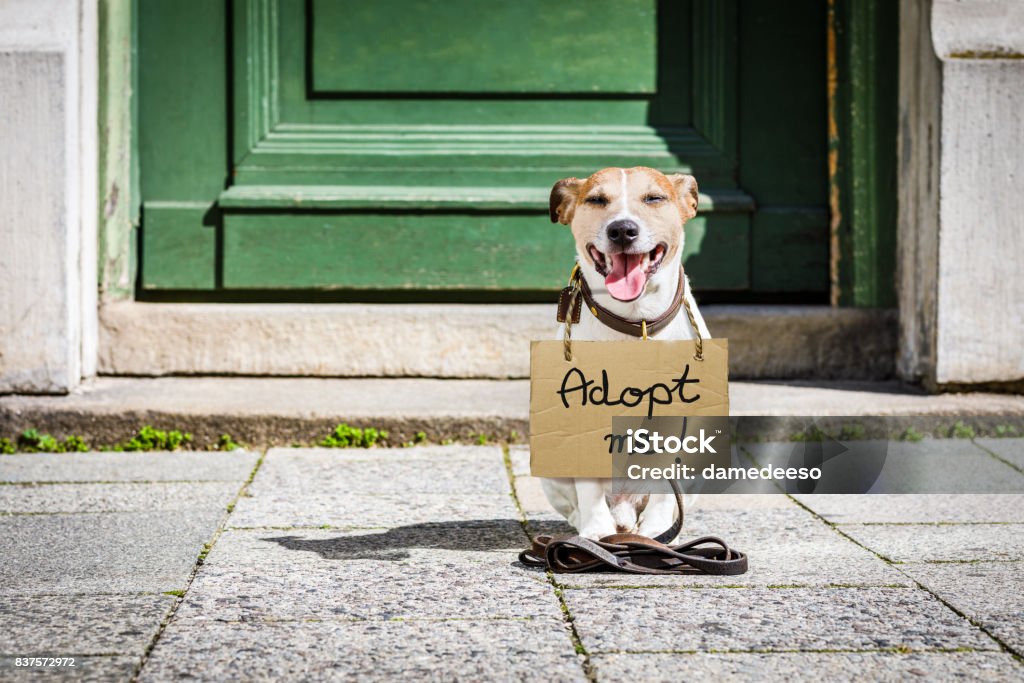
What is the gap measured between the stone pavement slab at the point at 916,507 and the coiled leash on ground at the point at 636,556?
0.69 meters

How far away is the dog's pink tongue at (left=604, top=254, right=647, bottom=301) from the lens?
262 cm

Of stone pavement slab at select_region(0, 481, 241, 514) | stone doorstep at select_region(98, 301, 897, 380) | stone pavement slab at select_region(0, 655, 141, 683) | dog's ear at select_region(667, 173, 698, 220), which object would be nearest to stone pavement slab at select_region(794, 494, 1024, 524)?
dog's ear at select_region(667, 173, 698, 220)

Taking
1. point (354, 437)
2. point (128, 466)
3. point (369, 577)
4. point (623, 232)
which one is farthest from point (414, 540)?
point (128, 466)

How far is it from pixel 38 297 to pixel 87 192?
47cm

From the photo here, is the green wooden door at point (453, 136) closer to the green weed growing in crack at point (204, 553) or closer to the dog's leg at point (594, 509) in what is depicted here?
the green weed growing in crack at point (204, 553)

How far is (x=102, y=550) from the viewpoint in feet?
9.59

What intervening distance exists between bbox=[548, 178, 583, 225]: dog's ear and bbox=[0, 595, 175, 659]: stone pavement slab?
1236 mm

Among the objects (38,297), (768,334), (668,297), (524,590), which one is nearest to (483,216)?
(768,334)

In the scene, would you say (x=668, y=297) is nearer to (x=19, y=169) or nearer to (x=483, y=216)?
(x=483, y=216)

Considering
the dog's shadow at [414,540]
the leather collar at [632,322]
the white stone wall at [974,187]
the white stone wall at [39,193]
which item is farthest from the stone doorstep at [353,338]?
the leather collar at [632,322]

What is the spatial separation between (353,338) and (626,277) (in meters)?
2.36

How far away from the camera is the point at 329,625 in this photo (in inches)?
91.4

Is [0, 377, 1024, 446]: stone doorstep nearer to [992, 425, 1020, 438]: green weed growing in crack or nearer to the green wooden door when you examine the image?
[992, 425, 1020, 438]: green weed growing in crack

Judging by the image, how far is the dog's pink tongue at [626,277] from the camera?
2.62 meters
